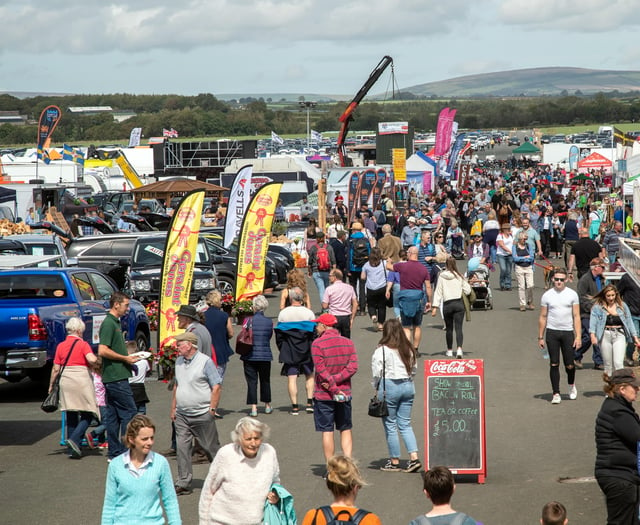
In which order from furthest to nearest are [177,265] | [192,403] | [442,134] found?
[442,134] → [177,265] → [192,403]

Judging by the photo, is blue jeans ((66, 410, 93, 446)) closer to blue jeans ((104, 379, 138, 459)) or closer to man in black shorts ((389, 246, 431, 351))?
blue jeans ((104, 379, 138, 459))

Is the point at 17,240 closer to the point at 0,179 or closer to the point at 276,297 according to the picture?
the point at 276,297

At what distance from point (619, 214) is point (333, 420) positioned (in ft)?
76.6

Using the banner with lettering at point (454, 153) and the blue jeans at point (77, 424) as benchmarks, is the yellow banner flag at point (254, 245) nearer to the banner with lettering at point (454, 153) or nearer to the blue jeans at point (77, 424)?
the blue jeans at point (77, 424)

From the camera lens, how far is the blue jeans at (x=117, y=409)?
11.1m

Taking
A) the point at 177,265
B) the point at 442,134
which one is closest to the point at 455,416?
the point at 177,265

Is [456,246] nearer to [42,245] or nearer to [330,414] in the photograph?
[42,245]

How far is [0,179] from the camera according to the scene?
49.0m

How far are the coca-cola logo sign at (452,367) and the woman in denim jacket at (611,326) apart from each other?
12.2ft

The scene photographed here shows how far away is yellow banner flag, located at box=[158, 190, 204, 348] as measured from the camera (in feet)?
56.9

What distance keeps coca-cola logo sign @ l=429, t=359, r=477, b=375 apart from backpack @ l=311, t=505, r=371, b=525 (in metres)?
4.71

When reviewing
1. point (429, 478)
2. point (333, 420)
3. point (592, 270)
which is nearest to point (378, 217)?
point (592, 270)

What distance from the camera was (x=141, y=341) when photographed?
17.4 meters

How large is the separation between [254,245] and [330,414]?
11.7 meters
